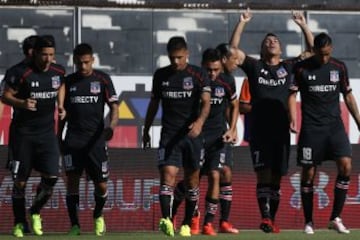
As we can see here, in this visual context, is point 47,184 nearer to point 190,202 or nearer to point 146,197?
point 190,202

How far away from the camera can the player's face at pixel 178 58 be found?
16.3 meters

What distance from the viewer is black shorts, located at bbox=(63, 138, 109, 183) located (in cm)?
1706

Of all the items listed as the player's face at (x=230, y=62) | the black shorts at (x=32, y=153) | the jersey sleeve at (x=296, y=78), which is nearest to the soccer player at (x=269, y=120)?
the player's face at (x=230, y=62)

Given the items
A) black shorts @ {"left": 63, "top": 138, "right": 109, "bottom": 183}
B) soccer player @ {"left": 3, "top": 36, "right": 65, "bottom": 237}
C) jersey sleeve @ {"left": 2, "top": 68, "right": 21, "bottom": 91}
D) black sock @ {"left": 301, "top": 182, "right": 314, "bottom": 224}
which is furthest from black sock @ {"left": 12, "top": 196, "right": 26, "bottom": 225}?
black sock @ {"left": 301, "top": 182, "right": 314, "bottom": 224}

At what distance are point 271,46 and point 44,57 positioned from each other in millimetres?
2762

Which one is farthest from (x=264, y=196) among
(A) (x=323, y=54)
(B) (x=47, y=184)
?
(B) (x=47, y=184)

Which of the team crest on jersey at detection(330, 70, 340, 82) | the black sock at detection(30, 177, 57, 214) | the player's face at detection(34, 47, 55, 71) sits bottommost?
the black sock at detection(30, 177, 57, 214)

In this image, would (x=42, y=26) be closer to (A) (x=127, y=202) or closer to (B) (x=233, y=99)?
(A) (x=127, y=202)

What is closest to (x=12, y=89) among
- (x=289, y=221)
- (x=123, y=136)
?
(x=289, y=221)

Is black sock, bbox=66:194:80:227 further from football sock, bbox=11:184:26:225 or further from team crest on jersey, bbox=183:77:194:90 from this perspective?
team crest on jersey, bbox=183:77:194:90

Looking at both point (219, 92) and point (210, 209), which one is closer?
point (210, 209)

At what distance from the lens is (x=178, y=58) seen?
16406mm

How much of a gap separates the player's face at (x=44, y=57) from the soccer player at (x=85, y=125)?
37 centimetres

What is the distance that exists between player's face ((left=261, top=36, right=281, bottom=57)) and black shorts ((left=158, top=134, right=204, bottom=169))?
138 centimetres
